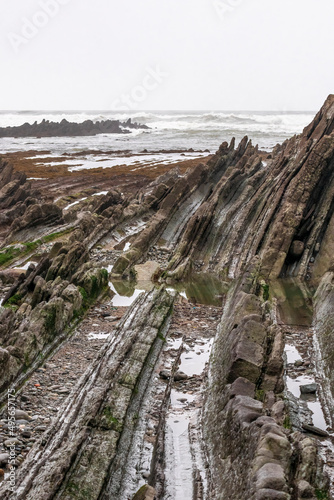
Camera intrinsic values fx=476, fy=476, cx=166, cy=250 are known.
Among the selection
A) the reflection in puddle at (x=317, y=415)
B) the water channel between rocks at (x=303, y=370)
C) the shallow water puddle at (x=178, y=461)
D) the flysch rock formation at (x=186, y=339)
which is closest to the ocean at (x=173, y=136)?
the flysch rock formation at (x=186, y=339)

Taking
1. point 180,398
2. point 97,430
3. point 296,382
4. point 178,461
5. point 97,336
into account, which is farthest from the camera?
point 97,336

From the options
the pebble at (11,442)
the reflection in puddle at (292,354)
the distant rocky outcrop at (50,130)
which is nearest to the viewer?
the pebble at (11,442)

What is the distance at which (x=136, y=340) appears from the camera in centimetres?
1338

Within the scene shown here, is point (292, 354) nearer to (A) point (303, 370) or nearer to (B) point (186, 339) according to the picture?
(A) point (303, 370)

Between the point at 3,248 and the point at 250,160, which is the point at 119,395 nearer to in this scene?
the point at 3,248

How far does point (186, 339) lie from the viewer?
14.7 m

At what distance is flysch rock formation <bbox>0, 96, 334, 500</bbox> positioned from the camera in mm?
7664

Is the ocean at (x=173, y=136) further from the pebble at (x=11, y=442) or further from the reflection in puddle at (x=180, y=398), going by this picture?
the pebble at (x=11, y=442)

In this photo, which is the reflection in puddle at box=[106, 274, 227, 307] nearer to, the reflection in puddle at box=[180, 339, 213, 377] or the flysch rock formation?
the flysch rock formation

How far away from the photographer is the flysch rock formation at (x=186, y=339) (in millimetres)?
7664

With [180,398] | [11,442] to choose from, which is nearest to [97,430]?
[11,442]

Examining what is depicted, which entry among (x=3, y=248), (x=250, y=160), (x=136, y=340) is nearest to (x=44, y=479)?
(x=136, y=340)

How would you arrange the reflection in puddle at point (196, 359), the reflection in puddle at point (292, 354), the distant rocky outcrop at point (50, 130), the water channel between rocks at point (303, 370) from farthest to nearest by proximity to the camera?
the distant rocky outcrop at point (50, 130) < the reflection in puddle at point (292, 354) < the reflection in puddle at point (196, 359) < the water channel between rocks at point (303, 370)

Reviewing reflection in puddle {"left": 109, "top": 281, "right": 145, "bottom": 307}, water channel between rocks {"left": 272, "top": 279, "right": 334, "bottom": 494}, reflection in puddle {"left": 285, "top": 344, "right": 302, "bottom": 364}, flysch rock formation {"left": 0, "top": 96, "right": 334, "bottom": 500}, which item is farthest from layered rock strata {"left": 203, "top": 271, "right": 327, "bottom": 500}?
reflection in puddle {"left": 109, "top": 281, "right": 145, "bottom": 307}
